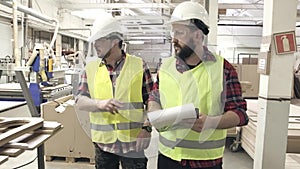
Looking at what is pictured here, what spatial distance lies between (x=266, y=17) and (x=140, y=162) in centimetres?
117

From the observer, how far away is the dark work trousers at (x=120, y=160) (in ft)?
4.83

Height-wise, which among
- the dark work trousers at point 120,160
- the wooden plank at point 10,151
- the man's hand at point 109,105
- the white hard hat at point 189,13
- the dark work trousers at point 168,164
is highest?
the white hard hat at point 189,13

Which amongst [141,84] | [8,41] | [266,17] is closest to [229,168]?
[266,17]

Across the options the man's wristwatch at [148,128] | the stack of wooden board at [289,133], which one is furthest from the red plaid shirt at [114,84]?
the stack of wooden board at [289,133]

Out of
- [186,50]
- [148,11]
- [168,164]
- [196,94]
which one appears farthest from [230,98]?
[148,11]

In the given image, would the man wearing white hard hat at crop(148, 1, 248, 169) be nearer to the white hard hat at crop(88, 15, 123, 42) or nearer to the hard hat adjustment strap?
the hard hat adjustment strap

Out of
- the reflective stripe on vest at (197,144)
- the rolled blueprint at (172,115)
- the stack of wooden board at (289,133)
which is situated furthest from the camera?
the stack of wooden board at (289,133)

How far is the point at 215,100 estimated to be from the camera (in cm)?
113

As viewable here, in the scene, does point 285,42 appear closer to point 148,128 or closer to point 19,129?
point 148,128

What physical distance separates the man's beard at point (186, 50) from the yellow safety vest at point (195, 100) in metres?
0.04

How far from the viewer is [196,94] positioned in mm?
1137

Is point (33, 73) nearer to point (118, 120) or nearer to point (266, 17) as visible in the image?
point (118, 120)

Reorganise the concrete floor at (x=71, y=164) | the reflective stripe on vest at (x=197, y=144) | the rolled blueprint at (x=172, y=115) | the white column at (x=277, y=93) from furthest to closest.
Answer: the concrete floor at (x=71, y=164) < the white column at (x=277, y=93) < the reflective stripe on vest at (x=197, y=144) < the rolled blueprint at (x=172, y=115)

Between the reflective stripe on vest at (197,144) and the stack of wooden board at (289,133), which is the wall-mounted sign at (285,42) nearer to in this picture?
the reflective stripe on vest at (197,144)
